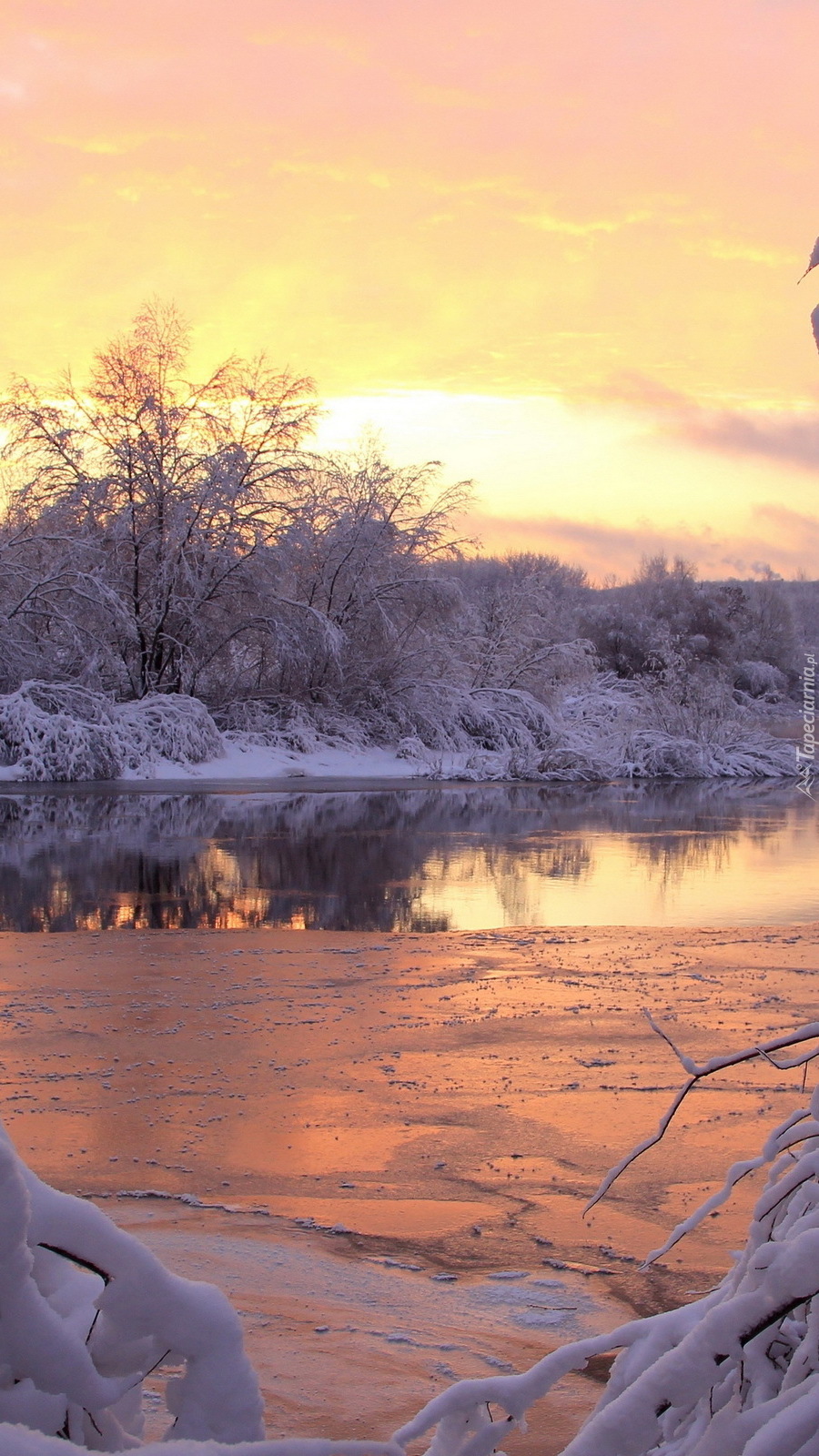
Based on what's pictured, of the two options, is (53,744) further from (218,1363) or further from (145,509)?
(218,1363)

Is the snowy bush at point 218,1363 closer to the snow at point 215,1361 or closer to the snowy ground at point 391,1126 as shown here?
the snow at point 215,1361

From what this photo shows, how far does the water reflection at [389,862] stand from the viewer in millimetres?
11531

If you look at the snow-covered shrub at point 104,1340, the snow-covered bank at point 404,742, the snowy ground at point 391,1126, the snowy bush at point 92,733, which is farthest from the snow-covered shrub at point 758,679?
the snow-covered shrub at point 104,1340

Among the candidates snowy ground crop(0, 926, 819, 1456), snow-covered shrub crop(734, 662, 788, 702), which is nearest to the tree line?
snowy ground crop(0, 926, 819, 1456)

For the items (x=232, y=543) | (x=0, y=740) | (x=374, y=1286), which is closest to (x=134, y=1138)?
(x=374, y=1286)

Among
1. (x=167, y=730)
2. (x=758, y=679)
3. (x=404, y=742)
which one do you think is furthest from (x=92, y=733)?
(x=758, y=679)

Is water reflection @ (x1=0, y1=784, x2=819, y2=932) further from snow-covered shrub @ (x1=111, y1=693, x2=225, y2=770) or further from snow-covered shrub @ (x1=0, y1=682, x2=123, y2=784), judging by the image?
snow-covered shrub @ (x1=111, y1=693, x2=225, y2=770)

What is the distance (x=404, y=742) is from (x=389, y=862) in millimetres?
15652

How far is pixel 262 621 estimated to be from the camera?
1218 inches

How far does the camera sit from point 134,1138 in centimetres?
580

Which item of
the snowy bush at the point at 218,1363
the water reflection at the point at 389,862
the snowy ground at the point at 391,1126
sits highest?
the snowy bush at the point at 218,1363

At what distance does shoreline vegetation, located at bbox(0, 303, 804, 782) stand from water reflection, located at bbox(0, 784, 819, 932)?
6.12m

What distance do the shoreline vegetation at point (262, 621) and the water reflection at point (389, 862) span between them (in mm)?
6117

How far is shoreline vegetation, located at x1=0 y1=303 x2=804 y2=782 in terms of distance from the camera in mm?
28141
